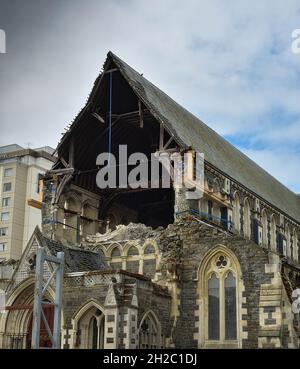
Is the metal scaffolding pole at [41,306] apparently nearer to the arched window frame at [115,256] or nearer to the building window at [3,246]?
the arched window frame at [115,256]

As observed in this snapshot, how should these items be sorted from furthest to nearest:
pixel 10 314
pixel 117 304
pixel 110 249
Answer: pixel 110 249
pixel 10 314
pixel 117 304

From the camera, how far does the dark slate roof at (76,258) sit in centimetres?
2804

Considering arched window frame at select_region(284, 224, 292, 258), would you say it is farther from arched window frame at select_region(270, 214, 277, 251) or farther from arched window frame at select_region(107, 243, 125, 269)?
arched window frame at select_region(107, 243, 125, 269)

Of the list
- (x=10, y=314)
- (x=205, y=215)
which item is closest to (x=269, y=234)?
(x=205, y=215)

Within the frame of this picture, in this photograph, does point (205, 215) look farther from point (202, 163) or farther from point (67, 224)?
point (67, 224)

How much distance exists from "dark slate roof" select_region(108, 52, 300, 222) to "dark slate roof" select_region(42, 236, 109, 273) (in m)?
7.76

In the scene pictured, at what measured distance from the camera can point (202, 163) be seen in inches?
1388

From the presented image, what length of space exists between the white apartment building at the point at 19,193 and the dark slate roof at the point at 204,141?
4255cm

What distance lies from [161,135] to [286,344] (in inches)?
537

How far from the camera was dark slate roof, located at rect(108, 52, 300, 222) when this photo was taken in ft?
117

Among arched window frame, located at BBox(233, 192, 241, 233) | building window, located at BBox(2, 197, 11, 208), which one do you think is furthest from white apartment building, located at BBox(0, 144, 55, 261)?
arched window frame, located at BBox(233, 192, 241, 233)

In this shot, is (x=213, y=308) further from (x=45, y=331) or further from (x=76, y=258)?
(x=45, y=331)

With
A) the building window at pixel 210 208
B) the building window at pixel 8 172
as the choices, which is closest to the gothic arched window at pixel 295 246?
the building window at pixel 210 208
